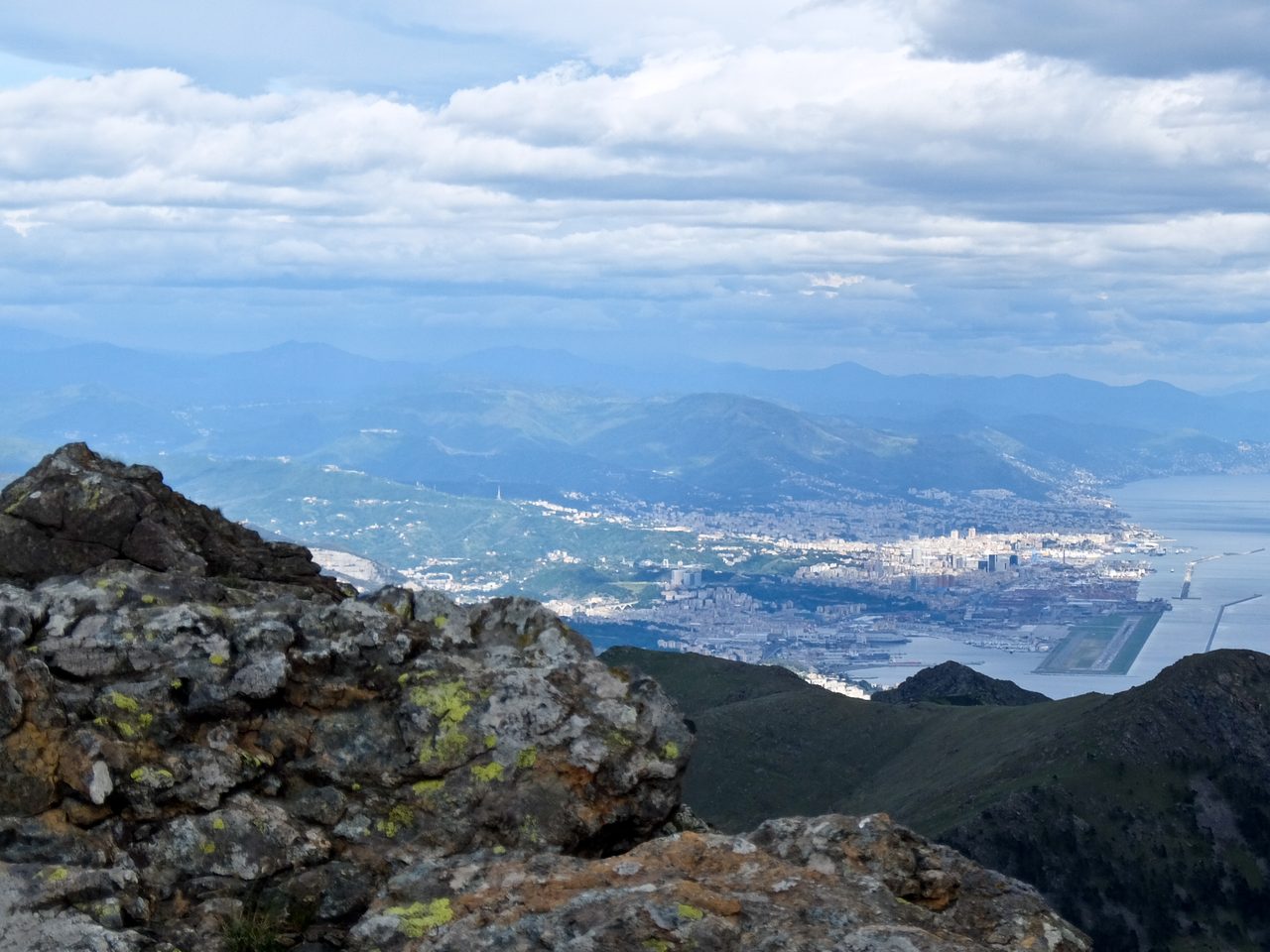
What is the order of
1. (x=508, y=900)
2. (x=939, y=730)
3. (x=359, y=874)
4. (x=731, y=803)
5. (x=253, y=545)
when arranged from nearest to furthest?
1. (x=508, y=900)
2. (x=359, y=874)
3. (x=253, y=545)
4. (x=731, y=803)
5. (x=939, y=730)

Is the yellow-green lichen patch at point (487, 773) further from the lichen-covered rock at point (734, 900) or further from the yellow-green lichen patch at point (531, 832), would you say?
the lichen-covered rock at point (734, 900)

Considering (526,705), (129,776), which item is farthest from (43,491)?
(526,705)

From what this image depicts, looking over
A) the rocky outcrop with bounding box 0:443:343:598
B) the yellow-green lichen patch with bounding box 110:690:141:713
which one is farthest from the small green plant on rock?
the rocky outcrop with bounding box 0:443:343:598

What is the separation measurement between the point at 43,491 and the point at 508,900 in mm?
11440

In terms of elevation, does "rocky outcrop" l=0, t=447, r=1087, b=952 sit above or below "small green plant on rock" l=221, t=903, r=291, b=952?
above

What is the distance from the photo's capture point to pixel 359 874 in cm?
1538

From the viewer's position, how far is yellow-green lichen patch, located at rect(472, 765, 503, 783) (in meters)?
16.5

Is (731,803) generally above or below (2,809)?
below

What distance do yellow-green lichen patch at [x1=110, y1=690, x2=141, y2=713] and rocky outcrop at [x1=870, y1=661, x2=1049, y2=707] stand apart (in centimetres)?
15546

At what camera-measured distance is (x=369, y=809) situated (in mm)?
16172

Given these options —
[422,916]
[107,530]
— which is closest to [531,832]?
[422,916]

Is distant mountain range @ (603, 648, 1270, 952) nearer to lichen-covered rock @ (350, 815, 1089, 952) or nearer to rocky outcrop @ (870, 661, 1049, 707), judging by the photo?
rocky outcrop @ (870, 661, 1049, 707)

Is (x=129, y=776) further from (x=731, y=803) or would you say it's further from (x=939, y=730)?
(x=939, y=730)

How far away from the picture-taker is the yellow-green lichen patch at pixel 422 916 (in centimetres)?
1374
